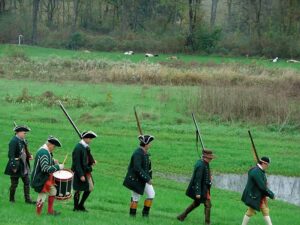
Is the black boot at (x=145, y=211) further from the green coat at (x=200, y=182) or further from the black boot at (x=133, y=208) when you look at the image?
the green coat at (x=200, y=182)

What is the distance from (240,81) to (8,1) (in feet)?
226

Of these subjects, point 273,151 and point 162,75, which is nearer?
point 273,151

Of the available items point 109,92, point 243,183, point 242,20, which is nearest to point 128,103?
point 109,92

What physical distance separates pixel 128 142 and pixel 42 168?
15.4m

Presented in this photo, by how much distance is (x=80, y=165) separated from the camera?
1659cm

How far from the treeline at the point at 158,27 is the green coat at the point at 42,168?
5996cm

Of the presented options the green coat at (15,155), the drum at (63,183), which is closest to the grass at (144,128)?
the green coat at (15,155)

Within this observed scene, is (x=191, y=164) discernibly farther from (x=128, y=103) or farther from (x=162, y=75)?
(x=162, y=75)

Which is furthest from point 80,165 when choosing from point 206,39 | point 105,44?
point 105,44

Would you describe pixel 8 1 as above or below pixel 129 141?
above

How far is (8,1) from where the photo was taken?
10700 centimetres

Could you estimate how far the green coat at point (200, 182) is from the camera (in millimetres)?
17062

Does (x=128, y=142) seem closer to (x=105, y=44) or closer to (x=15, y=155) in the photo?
(x=15, y=155)

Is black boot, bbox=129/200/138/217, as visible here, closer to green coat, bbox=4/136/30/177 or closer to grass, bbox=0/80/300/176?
green coat, bbox=4/136/30/177
